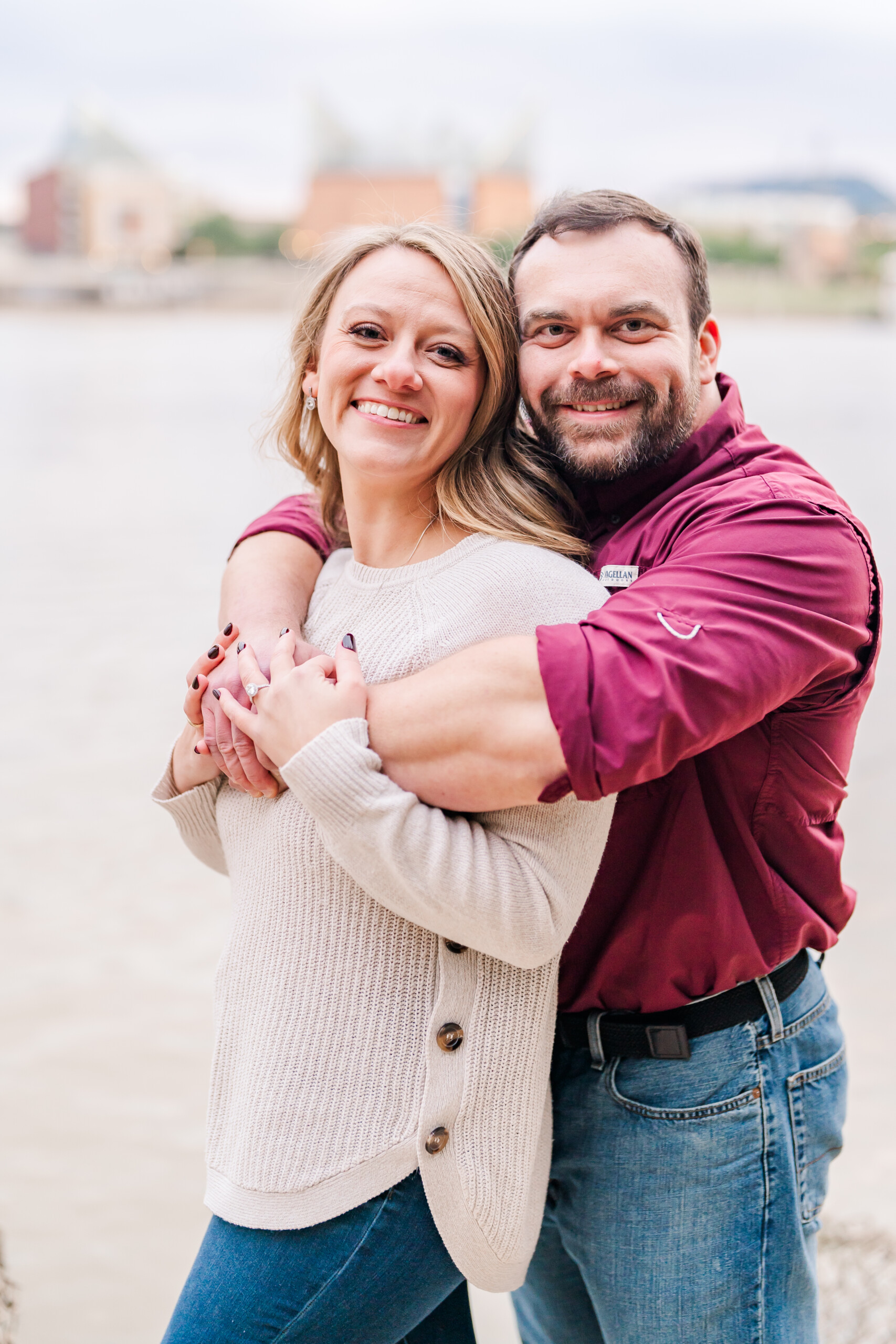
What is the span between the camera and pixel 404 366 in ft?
4.31

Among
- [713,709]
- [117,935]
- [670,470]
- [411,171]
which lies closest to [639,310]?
[670,470]

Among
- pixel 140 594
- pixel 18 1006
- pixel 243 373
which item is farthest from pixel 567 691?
pixel 243 373

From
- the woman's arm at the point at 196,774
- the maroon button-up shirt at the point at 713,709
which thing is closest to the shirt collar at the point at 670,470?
the maroon button-up shirt at the point at 713,709

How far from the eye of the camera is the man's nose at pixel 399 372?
51.5 inches

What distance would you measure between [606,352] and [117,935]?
12.5 ft

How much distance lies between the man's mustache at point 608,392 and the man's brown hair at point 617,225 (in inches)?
5.0

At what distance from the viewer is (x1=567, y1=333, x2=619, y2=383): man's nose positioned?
141cm

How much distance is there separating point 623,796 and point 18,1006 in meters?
3.42

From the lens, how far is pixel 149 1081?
380 centimetres

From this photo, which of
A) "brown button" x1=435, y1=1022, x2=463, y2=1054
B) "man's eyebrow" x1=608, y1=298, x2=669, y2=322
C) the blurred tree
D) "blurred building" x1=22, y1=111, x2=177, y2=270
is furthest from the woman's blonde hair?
A: "blurred building" x1=22, y1=111, x2=177, y2=270

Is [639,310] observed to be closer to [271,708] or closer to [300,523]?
[300,523]

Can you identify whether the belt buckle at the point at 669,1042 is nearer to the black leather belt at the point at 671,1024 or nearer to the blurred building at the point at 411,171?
the black leather belt at the point at 671,1024

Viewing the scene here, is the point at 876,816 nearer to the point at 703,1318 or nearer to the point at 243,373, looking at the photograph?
the point at 703,1318

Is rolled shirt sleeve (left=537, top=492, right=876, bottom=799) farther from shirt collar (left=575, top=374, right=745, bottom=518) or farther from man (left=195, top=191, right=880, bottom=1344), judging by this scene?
shirt collar (left=575, top=374, right=745, bottom=518)
